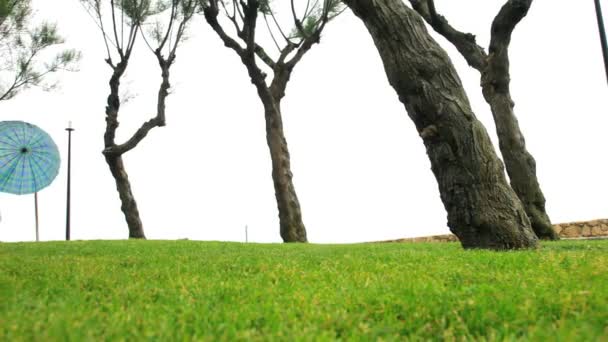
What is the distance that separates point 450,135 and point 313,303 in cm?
599

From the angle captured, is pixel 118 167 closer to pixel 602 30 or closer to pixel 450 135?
pixel 450 135

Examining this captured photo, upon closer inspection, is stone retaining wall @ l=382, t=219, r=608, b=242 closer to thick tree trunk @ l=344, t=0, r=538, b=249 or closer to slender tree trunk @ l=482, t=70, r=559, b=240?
slender tree trunk @ l=482, t=70, r=559, b=240

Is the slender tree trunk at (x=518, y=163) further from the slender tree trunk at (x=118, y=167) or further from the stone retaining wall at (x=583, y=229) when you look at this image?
the slender tree trunk at (x=118, y=167)

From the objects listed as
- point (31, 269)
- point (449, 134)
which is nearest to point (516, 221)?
point (449, 134)

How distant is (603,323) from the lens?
3975mm

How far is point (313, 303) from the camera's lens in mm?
4457

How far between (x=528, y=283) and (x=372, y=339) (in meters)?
2.55

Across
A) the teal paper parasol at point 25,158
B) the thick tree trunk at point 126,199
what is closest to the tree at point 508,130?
the thick tree trunk at point 126,199

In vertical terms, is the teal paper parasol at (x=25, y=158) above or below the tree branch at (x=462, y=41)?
below

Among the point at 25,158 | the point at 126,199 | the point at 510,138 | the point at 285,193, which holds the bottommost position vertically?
the point at 285,193

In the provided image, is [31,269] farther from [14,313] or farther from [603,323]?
[603,323]

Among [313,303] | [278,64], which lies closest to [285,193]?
[278,64]

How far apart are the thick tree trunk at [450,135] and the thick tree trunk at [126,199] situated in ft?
50.8

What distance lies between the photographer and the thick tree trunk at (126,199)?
73.7 feet
